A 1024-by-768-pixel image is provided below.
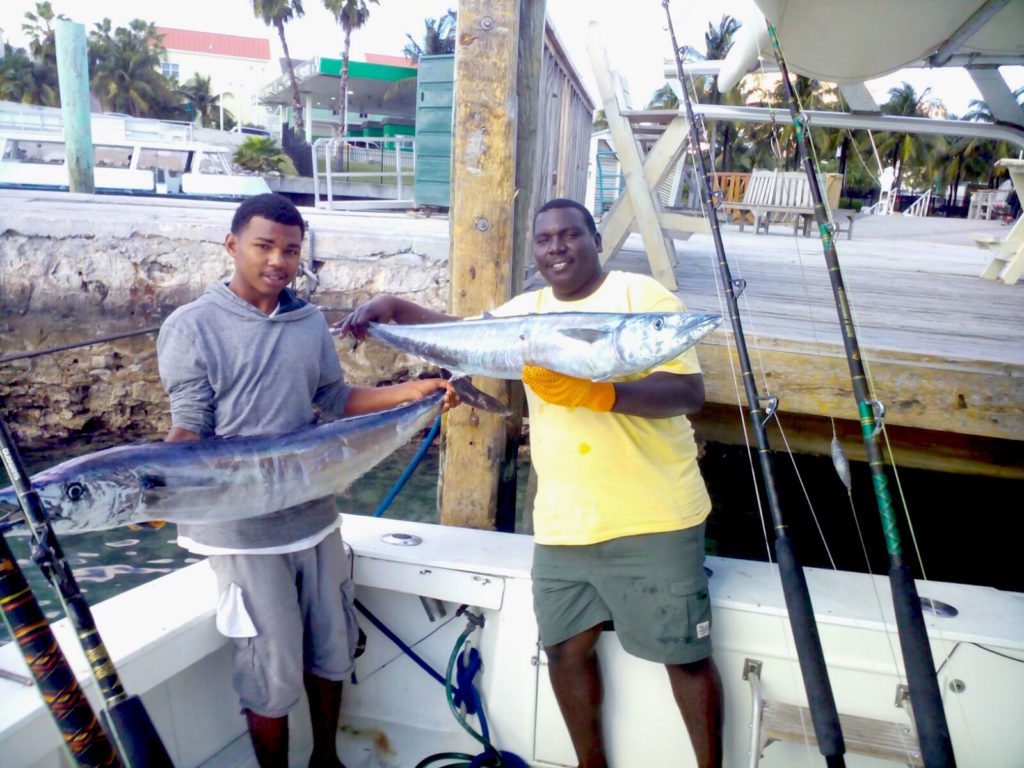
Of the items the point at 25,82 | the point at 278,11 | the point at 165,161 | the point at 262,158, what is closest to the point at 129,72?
the point at 25,82

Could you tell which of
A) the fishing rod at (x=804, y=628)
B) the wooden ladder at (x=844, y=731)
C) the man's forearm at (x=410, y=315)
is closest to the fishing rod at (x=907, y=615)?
the fishing rod at (x=804, y=628)

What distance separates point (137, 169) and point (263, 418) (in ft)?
57.5

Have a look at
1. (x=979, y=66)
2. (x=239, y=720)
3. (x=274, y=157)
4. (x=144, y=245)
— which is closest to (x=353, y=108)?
(x=274, y=157)

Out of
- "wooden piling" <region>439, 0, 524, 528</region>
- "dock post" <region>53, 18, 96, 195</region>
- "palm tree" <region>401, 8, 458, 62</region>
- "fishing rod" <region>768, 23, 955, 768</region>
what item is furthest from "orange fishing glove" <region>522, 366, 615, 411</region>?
"palm tree" <region>401, 8, 458, 62</region>

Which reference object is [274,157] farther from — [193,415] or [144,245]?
[193,415]

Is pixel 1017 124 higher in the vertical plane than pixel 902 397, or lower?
higher

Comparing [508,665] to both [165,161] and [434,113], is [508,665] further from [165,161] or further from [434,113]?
[165,161]

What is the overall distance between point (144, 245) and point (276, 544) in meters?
5.18

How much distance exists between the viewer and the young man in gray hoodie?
2088mm

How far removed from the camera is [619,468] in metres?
2.29

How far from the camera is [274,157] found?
27.7m

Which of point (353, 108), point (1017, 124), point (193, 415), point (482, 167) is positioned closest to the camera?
point (193, 415)

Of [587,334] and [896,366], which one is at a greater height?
[587,334]

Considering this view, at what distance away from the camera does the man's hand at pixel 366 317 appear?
289 centimetres
